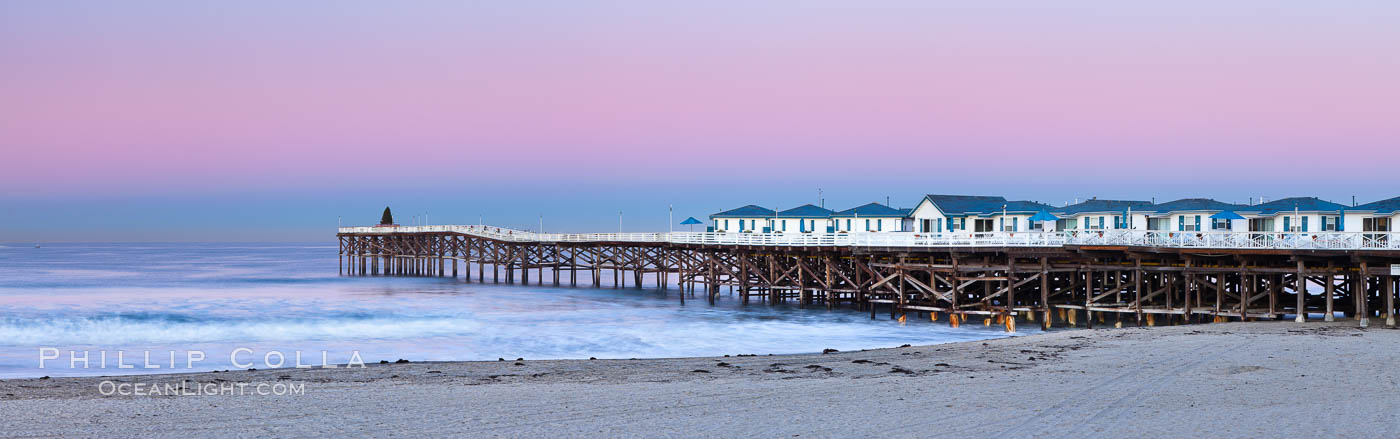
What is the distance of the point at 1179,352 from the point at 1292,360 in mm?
2039

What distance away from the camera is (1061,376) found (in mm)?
16219

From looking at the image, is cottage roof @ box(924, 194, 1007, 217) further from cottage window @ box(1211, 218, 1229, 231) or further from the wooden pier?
cottage window @ box(1211, 218, 1229, 231)

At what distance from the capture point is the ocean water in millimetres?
24688

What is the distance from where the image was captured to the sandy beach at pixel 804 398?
38.6 feet

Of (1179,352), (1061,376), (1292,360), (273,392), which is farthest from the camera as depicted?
(1179,352)

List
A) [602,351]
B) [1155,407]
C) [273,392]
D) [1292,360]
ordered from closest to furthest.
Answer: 1. [1155,407]
2. [273,392]
3. [1292,360]
4. [602,351]

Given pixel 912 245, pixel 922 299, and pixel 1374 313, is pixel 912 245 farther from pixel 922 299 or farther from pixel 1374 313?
pixel 1374 313

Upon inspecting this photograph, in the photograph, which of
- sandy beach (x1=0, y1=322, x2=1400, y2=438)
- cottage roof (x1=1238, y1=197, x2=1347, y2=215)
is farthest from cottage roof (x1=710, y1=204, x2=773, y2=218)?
sandy beach (x1=0, y1=322, x2=1400, y2=438)

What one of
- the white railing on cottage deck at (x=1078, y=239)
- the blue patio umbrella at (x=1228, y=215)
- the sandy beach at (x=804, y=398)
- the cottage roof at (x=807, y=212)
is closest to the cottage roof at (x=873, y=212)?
the cottage roof at (x=807, y=212)

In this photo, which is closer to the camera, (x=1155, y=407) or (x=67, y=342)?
(x=1155, y=407)

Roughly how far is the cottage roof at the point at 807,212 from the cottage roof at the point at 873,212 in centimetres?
81

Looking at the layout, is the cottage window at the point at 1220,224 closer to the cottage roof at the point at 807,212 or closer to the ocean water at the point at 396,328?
the ocean water at the point at 396,328

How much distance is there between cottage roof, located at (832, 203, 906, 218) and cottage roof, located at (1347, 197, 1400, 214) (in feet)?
53.9

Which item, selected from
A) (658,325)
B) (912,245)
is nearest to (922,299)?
(912,245)
